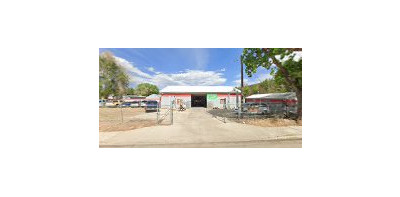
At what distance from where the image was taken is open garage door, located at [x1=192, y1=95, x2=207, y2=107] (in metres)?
22.5

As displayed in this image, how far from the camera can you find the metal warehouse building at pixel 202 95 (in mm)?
20844

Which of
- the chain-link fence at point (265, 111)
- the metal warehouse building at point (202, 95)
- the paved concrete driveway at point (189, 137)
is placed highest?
the metal warehouse building at point (202, 95)

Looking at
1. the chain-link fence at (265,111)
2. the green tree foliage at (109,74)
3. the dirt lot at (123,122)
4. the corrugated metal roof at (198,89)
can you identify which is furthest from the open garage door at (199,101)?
the green tree foliage at (109,74)

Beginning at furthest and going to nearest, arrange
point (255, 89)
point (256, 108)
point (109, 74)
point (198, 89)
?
point (255, 89) < point (198, 89) < point (256, 108) < point (109, 74)

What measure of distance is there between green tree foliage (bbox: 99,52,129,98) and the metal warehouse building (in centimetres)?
1075

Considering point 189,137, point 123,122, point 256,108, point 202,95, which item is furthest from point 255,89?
point 189,137

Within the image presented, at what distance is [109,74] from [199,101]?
16.0 meters

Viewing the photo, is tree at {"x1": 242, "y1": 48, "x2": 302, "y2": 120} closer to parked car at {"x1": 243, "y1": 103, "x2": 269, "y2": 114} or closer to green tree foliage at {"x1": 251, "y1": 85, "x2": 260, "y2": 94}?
parked car at {"x1": 243, "y1": 103, "x2": 269, "y2": 114}

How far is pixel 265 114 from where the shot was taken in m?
11.6

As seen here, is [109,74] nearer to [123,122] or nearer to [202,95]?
[123,122]

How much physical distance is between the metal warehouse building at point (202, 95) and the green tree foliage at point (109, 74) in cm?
1075

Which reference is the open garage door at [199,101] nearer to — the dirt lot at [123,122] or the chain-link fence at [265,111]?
the dirt lot at [123,122]

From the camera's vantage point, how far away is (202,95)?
22234mm

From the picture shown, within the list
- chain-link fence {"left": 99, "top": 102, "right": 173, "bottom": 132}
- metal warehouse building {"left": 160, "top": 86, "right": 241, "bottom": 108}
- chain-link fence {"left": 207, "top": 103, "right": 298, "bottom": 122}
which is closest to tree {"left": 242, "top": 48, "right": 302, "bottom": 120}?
chain-link fence {"left": 207, "top": 103, "right": 298, "bottom": 122}
